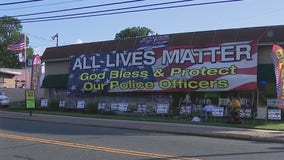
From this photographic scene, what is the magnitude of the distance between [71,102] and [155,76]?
7.71 meters

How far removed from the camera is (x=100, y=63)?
35250 millimetres

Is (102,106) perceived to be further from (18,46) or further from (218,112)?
(18,46)

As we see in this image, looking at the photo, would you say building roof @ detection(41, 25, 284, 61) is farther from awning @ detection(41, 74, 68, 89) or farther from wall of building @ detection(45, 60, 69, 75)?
awning @ detection(41, 74, 68, 89)

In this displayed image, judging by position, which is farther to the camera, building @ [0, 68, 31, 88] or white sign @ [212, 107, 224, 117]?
building @ [0, 68, 31, 88]

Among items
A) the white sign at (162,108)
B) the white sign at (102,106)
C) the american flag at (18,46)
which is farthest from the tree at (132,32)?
the white sign at (162,108)

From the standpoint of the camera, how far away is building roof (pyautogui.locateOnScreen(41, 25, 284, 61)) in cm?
2834

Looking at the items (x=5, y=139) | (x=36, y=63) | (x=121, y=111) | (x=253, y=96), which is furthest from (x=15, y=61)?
(x=5, y=139)

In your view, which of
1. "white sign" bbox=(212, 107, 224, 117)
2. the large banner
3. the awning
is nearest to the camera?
"white sign" bbox=(212, 107, 224, 117)

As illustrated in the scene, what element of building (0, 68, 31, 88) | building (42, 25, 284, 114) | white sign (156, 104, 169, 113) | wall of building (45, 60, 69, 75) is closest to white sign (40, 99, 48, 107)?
building (42, 25, 284, 114)

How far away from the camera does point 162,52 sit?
3184cm

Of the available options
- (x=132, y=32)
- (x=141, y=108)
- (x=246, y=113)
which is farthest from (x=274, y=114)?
(x=132, y=32)

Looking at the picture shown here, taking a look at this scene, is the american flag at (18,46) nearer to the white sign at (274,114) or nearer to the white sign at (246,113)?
the white sign at (246,113)

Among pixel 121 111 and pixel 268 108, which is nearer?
pixel 268 108

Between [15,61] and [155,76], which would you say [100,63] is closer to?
[155,76]
